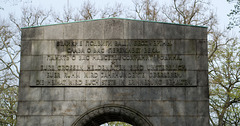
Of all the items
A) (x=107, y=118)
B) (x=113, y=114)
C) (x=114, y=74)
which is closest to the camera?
(x=113, y=114)

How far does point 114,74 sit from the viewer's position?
1571 cm

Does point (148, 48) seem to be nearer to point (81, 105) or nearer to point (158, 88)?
point (158, 88)

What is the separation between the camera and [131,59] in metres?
15.9

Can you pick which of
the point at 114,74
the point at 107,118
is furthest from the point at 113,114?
the point at 114,74

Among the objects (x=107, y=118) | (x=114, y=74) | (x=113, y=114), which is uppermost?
(x=114, y=74)

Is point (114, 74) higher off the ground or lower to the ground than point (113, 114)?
higher

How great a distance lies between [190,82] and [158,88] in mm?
1390

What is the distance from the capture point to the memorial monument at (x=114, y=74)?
15.3 meters

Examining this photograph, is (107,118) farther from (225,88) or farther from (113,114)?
(225,88)

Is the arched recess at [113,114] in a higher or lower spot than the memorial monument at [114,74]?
lower

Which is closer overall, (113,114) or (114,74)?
(113,114)

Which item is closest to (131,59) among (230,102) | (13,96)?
(230,102)

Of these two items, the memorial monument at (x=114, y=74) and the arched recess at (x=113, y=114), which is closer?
the arched recess at (x=113, y=114)

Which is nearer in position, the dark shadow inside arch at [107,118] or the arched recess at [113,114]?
the arched recess at [113,114]
